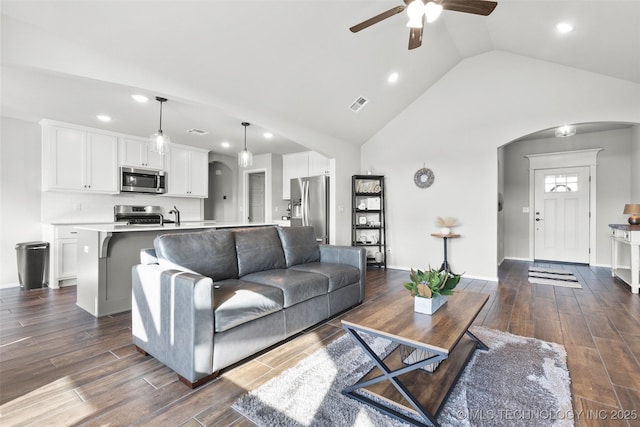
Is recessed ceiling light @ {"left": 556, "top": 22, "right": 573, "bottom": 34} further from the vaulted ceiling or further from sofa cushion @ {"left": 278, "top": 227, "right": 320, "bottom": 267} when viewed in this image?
sofa cushion @ {"left": 278, "top": 227, "right": 320, "bottom": 267}

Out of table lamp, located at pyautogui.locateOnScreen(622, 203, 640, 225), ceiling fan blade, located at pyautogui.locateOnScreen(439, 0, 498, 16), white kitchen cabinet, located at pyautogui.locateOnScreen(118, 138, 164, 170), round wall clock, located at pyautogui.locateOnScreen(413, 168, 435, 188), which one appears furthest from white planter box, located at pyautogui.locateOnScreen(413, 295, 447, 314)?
white kitchen cabinet, located at pyautogui.locateOnScreen(118, 138, 164, 170)

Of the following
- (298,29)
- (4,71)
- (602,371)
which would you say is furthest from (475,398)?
(4,71)

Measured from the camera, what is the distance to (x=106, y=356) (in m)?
2.22

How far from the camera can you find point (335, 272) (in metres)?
2.97

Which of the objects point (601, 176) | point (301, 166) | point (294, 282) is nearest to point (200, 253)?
point (294, 282)

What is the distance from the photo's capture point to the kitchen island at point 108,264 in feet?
9.75

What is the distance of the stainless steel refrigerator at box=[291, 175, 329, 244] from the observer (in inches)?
225

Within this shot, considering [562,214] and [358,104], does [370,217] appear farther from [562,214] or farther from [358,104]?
[562,214]

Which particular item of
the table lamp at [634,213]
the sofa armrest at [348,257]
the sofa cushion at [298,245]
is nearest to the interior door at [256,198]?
the sofa cushion at [298,245]

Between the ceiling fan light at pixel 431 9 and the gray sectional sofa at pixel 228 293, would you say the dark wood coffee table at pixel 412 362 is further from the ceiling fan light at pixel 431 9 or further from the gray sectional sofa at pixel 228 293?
the ceiling fan light at pixel 431 9

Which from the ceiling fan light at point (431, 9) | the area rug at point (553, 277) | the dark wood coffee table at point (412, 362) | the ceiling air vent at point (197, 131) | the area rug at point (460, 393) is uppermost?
the ceiling fan light at point (431, 9)

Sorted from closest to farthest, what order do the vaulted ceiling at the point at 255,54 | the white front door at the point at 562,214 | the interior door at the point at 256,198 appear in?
the vaulted ceiling at the point at 255,54, the white front door at the point at 562,214, the interior door at the point at 256,198

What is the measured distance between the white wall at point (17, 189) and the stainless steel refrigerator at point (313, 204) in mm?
4255

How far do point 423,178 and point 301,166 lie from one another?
2685mm
